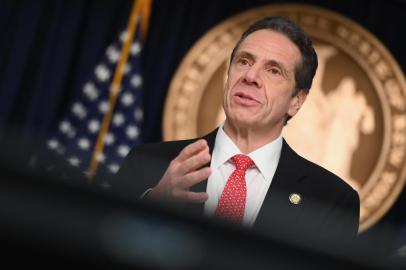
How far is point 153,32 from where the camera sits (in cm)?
440

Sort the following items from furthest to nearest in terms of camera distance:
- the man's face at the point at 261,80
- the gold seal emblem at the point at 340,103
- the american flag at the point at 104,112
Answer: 1. the gold seal emblem at the point at 340,103
2. the american flag at the point at 104,112
3. the man's face at the point at 261,80

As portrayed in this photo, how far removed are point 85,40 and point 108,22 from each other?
8.2 inches

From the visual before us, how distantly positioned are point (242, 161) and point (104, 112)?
3.32 meters

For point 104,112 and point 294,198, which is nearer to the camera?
point 294,198

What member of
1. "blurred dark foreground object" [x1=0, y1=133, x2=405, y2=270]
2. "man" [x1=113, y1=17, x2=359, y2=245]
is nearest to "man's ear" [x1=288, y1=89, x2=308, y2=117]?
"man" [x1=113, y1=17, x2=359, y2=245]

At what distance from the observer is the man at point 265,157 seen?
95cm

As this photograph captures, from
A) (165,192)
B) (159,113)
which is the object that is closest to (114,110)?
(159,113)

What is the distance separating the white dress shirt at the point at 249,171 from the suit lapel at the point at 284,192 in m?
0.01

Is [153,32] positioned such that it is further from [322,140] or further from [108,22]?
[322,140]

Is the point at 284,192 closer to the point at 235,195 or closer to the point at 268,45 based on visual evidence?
the point at 235,195

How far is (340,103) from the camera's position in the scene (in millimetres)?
4523

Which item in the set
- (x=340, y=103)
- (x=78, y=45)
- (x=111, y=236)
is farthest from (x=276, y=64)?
(x=340, y=103)

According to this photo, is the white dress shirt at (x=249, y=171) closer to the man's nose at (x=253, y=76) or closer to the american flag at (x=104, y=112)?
the man's nose at (x=253, y=76)

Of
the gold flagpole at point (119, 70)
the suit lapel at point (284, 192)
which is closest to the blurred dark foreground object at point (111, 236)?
the suit lapel at point (284, 192)
